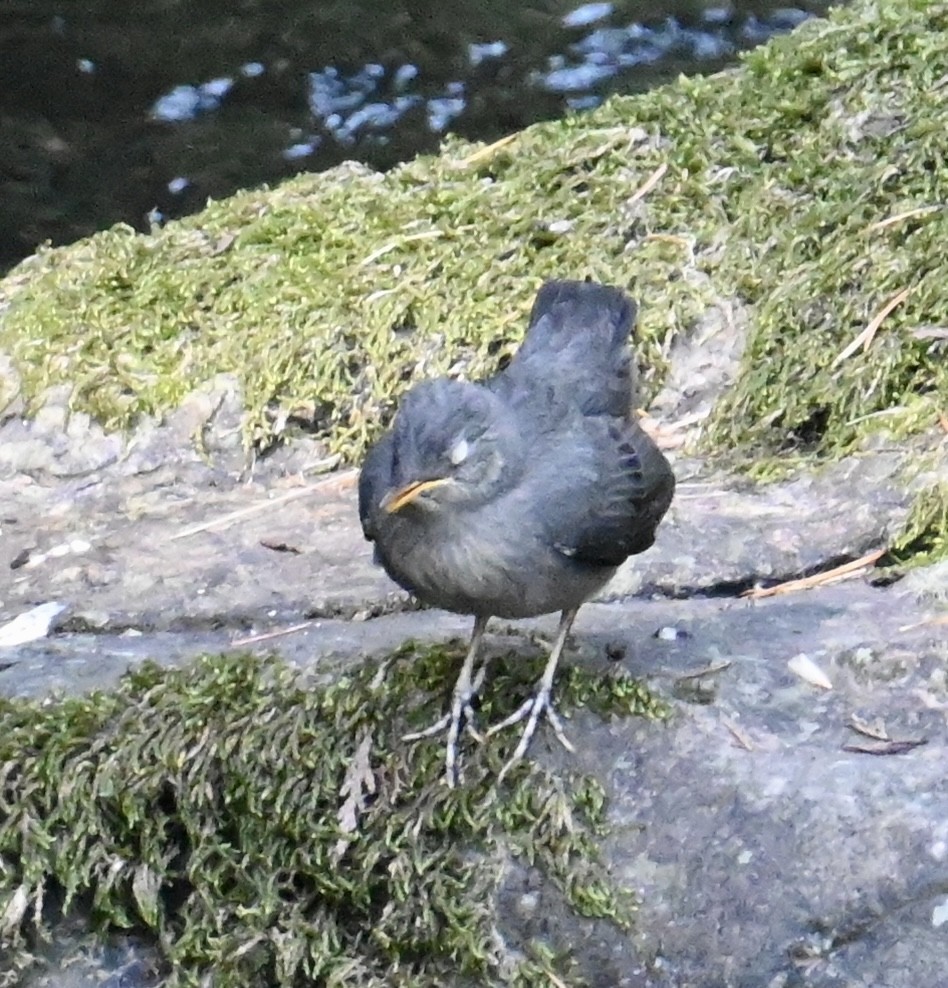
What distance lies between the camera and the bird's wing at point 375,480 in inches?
134

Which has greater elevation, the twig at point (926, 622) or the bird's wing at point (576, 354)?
the bird's wing at point (576, 354)

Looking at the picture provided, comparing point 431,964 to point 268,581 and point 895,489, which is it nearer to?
point 268,581

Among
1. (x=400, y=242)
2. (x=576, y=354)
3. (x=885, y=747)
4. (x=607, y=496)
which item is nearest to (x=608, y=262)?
(x=400, y=242)

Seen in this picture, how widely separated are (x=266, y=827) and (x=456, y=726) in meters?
0.51

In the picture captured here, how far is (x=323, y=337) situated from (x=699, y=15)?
180 inches

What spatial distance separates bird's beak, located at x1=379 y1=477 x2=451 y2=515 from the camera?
3240mm

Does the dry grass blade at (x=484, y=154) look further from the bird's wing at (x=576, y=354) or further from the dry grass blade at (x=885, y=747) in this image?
the dry grass blade at (x=885, y=747)

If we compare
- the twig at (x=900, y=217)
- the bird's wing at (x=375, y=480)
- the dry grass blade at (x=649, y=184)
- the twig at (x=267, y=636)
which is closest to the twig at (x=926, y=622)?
the bird's wing at (x=375, y=480)

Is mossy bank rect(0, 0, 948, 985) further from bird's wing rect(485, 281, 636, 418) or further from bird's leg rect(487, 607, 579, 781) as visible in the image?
bird's wing rect(485, 281, 636, 418)

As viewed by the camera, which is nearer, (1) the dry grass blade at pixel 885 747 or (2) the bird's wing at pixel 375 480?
(1) the dry grass blade at pixel 885 747

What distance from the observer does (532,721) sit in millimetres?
3426

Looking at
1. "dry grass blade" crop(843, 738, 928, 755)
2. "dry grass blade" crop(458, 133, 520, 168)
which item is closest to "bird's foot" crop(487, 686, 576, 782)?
"dry grass blade" crop(843, 738, 928, 755)

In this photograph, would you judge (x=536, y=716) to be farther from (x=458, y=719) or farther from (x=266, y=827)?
(x=266, y=827)

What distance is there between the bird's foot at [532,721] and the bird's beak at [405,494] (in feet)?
1.84
